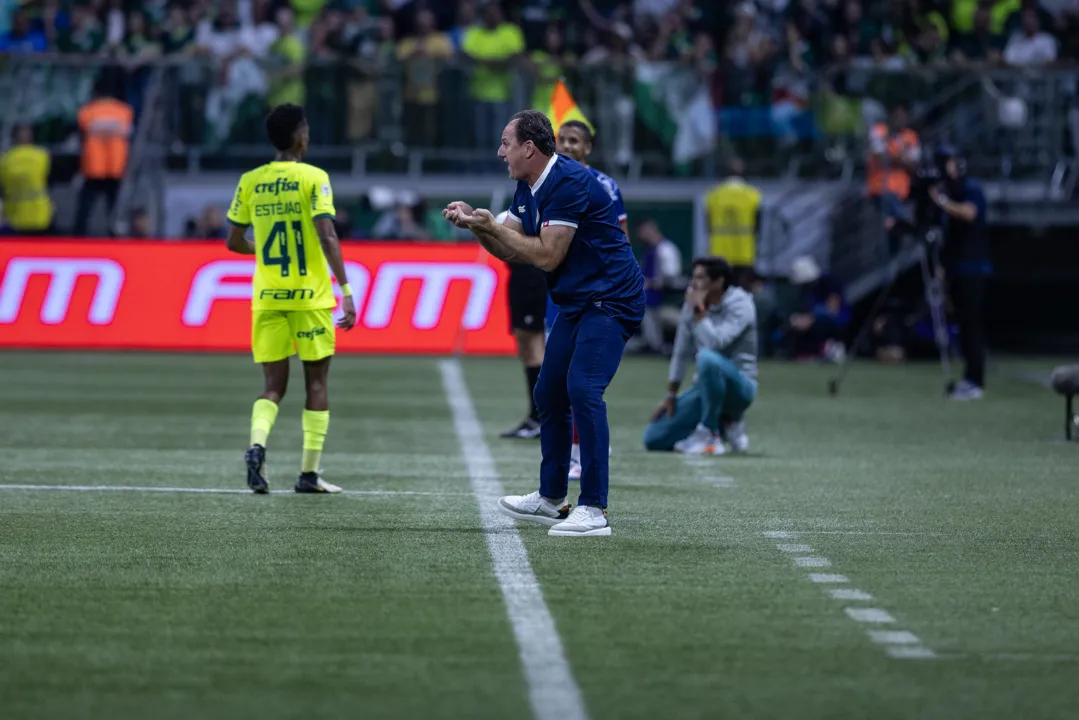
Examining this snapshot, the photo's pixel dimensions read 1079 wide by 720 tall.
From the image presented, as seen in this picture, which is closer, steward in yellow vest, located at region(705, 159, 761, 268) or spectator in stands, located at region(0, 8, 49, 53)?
steward in yellow vest, located at region(705, 159, 761, 268)

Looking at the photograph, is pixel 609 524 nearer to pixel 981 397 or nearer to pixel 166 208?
pixel 981 397

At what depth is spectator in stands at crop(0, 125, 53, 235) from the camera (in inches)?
968

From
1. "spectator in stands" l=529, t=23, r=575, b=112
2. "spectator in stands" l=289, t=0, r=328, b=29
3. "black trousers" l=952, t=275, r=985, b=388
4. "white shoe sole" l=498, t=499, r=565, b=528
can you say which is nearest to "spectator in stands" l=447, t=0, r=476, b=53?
"spectator in stands" l=529, t=23, r=575, b=112

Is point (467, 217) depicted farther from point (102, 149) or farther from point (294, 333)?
point (102, 149)

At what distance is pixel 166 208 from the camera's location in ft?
85.8

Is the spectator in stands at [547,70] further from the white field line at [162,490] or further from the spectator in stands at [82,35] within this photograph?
the white field line at [162,490]

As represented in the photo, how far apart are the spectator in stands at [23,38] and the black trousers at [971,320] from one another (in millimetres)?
13866

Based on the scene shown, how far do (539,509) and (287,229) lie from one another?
214cm

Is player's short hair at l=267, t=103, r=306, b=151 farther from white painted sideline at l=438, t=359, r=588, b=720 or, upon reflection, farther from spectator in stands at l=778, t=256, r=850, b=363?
spectator in stands at l=778, t=256, r=850, b=363

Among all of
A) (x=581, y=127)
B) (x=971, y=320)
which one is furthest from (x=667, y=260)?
(x=581, y=127)

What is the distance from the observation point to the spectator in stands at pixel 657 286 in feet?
80.6

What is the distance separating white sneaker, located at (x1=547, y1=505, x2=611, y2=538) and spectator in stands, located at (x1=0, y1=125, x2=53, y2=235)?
58.0ft

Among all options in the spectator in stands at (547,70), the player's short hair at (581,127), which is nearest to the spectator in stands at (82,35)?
the spectator in stands at (547,70)

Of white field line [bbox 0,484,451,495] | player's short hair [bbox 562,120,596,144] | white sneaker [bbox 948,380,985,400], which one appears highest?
player's short hair [bbox 562,120,596,144]
